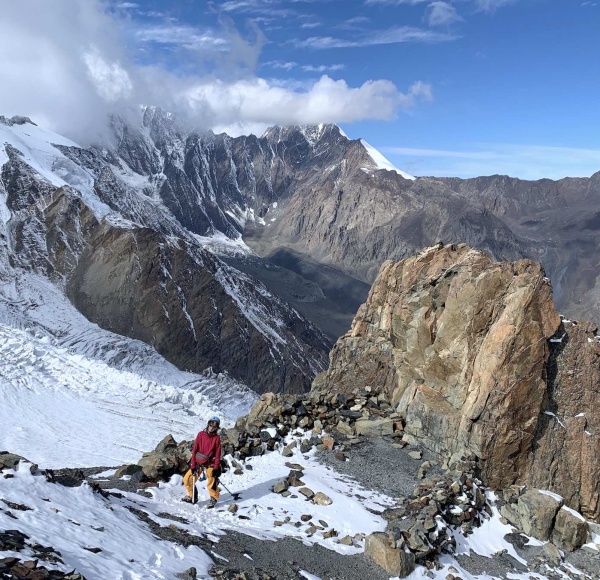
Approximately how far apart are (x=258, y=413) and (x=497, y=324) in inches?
412

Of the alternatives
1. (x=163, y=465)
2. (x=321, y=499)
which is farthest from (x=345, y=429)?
(x=163, y=465)

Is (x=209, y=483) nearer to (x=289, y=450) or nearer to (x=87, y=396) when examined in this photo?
(x=289, y=450)

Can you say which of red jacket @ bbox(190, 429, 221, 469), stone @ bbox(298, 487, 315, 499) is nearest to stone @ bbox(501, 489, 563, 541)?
stone @ bbox(298, 487, 315, 499)

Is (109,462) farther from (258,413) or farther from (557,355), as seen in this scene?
(557,355)

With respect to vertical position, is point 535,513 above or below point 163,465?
above

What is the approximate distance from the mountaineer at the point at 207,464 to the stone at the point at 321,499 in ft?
9.98

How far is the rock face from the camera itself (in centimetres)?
1978

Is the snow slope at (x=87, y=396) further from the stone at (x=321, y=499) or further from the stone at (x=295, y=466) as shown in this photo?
the stone at (x=321, y=499)

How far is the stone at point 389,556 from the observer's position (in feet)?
42.5

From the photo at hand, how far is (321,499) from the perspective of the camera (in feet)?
53.0

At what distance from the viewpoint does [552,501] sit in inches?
685

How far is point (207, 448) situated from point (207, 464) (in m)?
0.43

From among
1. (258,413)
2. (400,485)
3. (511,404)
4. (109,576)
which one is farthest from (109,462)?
(109,576)

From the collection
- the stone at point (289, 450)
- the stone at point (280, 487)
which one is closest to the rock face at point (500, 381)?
the stone at point (289, 450)
